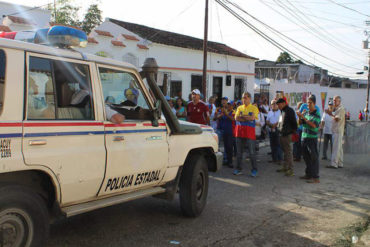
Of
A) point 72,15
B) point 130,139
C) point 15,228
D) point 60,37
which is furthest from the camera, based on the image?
point 72,15

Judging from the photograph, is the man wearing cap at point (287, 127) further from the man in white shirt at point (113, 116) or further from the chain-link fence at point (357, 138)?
the man in white shirt at point (113, 116)

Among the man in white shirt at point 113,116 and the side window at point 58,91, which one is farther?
the man in white shirt at point 113,116

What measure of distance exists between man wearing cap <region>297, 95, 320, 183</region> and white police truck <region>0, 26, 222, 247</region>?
4063 millimetres

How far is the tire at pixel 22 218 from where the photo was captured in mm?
2967

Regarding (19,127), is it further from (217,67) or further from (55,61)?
(217,67)

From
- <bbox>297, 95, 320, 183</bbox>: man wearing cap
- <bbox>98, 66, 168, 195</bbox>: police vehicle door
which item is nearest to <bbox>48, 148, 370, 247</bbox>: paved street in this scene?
<bbox>297, 95, 320, 183</bbox>: man wearing cap

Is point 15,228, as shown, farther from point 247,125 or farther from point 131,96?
point 247,125

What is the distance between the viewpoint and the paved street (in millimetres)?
4434

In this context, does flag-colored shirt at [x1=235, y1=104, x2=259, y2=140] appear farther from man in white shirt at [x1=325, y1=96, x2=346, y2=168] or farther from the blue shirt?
man in white shirt at [x1=325, y1=96, x2=346, y2=168]

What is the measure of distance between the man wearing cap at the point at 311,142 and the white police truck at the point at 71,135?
4.06 meters

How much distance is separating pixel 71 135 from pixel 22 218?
0.84m

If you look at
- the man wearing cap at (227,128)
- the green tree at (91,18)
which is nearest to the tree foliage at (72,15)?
the green tree at (91,18)

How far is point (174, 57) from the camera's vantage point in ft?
64.1

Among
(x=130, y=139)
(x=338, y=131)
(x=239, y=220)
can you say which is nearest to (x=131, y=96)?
(x=130, y=139)
